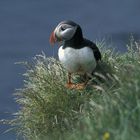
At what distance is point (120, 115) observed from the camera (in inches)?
258

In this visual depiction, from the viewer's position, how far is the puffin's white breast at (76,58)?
9.86 meters

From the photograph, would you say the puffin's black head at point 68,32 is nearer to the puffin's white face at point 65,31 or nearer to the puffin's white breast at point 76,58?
the puffin's white face at point 65,31

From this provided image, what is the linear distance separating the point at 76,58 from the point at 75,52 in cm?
7

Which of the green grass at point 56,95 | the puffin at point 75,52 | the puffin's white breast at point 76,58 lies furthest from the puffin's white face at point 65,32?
the green grass at point 56,95

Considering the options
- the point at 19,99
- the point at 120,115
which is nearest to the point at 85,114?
the point at 120,115

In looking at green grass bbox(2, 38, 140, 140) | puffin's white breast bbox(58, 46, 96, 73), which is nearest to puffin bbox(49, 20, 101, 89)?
puffin's white breast bbox(58, 46, 96, 73)

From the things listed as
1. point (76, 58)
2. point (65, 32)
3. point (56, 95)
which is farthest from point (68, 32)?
point (56, 95)

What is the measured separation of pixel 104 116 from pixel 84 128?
0.56 ft

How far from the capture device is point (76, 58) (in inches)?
388

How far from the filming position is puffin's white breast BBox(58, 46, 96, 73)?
388 inches

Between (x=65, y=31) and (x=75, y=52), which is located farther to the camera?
(x=65, y=31)

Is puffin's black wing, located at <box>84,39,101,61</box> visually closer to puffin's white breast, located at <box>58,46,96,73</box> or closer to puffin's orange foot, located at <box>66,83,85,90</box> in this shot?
puffin's white breast, located at <box>58,46,96,73</box>

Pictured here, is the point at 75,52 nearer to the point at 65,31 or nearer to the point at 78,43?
the point at 78,43

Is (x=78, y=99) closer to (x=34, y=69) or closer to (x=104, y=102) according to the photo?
(x=34, y=69)
